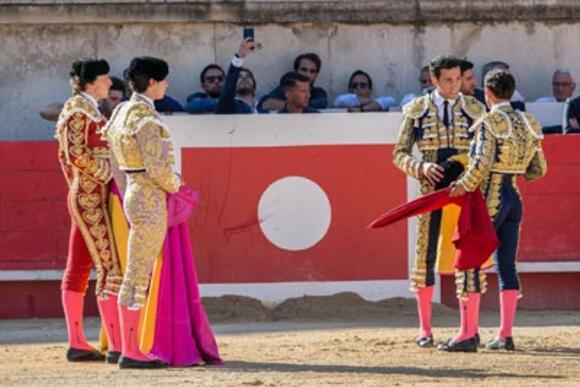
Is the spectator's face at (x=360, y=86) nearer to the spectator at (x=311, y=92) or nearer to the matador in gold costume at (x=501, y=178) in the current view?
the spectator at (x=311, y=92)

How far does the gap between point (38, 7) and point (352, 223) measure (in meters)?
3.67

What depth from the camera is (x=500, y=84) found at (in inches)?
368

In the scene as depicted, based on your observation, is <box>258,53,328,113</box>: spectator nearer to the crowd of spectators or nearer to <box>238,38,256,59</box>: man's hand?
the crowd of spectators

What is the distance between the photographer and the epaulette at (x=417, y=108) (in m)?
9.53

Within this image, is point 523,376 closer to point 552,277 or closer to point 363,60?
point 552,277

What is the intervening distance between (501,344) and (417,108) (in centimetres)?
134

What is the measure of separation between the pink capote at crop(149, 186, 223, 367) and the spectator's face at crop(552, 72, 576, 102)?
5.21m

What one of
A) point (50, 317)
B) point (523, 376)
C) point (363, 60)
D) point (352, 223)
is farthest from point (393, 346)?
point (363, 60)

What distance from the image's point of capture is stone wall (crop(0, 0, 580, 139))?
14148 mm

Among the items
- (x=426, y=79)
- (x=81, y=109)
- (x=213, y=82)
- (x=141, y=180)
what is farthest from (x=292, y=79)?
(x=141, y=180)

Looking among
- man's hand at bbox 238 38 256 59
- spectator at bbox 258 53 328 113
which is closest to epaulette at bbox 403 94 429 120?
man's hand at bbox 238 38 256 59

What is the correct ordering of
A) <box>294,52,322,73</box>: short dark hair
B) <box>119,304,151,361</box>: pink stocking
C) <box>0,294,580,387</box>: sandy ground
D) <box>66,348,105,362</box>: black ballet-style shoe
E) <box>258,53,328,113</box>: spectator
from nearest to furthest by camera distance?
1. <box>0,294,580,387</box>: sandy ground
2. <box>119,304,151,361</box>: pink stocking
3. <box>66,348,105,362</box>: black ballet-style shoe
4. <box>258,53,328,113</box>: spectator
5. <box>294,52,322,73</box>: short dark hair

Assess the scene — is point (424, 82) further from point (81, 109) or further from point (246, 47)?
point (81, 109)

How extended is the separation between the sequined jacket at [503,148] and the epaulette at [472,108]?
168 millimetres
